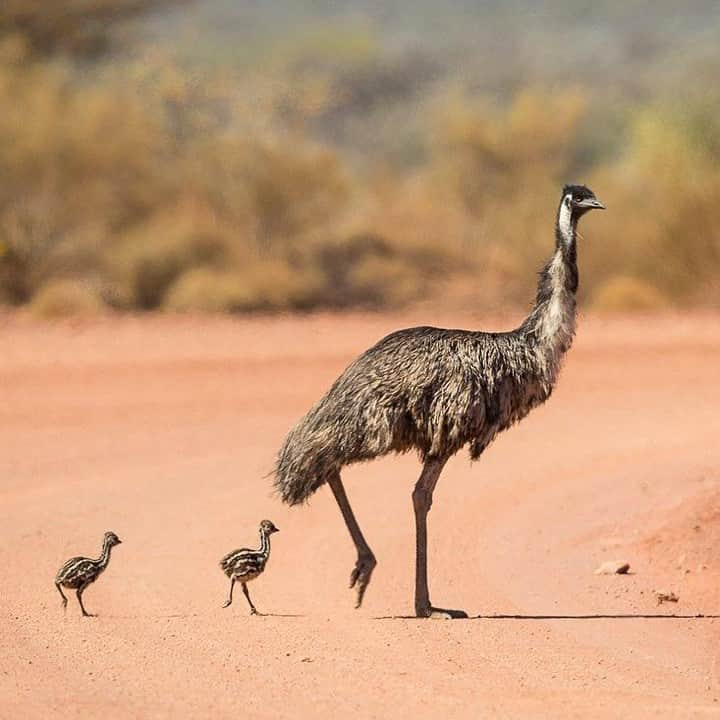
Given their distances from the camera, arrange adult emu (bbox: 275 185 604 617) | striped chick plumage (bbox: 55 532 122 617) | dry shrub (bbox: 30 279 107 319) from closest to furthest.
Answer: striped chick plumage (bbox: 55 532 122 617), adult emu (bbox: 275 185 604 617), dry shrub (bbox: 30 279 107 319)

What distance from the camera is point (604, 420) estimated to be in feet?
52.9

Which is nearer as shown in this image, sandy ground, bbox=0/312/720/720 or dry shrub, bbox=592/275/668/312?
sandy ground, bbox=0/312/720/720

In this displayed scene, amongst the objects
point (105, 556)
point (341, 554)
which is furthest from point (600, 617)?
point (105, 556)

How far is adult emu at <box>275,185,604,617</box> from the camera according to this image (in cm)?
901

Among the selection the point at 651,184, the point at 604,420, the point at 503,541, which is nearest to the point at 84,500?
the point at 503,541

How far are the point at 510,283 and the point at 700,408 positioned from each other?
12204 millimetres

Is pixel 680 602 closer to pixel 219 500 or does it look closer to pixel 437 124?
pixel 219 500

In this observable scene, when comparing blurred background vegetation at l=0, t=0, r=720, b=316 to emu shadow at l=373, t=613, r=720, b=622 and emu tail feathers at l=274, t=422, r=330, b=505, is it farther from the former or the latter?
emu tail feathers at l=274, t=422, r=330, b=505

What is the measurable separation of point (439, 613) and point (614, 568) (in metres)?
1.76

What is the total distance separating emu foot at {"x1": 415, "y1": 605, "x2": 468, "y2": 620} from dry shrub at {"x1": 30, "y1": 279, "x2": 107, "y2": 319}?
15.4 meters

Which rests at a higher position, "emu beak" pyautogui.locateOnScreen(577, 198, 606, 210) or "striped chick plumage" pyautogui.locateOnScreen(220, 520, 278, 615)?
"emu beak" pyautogui.locateOnScreen(577, 198, 606, 210)

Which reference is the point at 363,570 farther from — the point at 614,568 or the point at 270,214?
the point at 270,214

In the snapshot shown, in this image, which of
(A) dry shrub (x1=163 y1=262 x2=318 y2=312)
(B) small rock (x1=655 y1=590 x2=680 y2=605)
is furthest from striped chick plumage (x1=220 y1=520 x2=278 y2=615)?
(A) dry shrub (x1=163 y1=262 x2=318 y2=312)

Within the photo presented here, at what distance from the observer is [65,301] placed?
2450 centimetres
